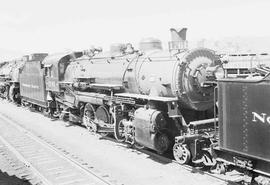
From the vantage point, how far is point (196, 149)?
30.2ft

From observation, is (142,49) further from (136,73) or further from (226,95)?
(226,95)

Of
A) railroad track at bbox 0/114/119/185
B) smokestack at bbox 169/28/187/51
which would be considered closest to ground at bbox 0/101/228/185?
railroad track at bbox 0/114/119/185

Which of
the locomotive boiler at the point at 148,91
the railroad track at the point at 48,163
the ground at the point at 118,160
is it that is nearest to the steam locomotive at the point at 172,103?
the locomotive boiler at the point at 148,91

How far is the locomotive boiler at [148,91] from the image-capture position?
993cm

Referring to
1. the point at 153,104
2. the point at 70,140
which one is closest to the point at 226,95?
the point at 153,104

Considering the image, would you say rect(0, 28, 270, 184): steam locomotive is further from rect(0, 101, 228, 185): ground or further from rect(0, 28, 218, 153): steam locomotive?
rect(0, 101, 228, 185): ground

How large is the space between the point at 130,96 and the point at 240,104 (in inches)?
186

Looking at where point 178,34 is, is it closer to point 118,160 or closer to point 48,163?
point 118,160

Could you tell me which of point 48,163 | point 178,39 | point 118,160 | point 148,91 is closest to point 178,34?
point 178,39

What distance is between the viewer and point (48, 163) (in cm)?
1062

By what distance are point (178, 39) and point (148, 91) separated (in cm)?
197

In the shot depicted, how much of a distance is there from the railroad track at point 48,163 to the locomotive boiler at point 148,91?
194 centimetres

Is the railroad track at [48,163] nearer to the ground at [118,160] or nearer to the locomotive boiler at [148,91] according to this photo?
the ground at [118,160]

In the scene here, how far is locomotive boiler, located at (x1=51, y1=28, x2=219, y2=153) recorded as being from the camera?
32.6 feet
